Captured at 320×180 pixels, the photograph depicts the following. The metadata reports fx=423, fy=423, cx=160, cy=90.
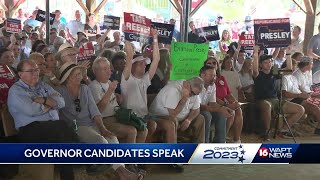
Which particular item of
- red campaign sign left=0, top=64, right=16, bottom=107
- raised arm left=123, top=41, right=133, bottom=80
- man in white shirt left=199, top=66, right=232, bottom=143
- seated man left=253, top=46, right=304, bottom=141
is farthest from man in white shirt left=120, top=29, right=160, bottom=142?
seated man left=253, top=46, right=304, bottom=141

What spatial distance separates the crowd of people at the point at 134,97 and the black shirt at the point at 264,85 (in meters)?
0.01

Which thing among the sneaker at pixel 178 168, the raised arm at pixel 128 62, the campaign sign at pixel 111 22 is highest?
the campaign sign at pixel 111 22

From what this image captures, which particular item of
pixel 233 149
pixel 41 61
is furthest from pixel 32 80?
pixel 233 149

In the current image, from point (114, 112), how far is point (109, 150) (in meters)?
1.19

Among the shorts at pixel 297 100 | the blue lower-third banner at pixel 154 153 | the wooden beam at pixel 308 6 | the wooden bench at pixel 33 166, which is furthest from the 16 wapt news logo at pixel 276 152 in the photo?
the wooden beam at pixel 308 6

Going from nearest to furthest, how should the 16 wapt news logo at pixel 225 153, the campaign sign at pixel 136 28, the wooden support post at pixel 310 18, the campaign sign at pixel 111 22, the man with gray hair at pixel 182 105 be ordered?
the 16 wapt news logo at pixel 225 153, the man with gray hair at pixel 182 105, the campaign sign at pixel 136 28, the campaign sign at pixel 111 22, the wooden support post at pixel 310 18

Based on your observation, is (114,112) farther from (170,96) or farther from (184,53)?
(184,53)

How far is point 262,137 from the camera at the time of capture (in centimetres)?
615

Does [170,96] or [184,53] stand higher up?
[184,53]

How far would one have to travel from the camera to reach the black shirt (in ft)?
20.3

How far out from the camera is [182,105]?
4.62 metres

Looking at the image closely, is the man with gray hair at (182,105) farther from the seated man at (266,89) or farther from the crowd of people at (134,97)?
the seated man at (266,89)

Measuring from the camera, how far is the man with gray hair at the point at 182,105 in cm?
459

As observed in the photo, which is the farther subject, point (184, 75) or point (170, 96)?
point (170, 96)
